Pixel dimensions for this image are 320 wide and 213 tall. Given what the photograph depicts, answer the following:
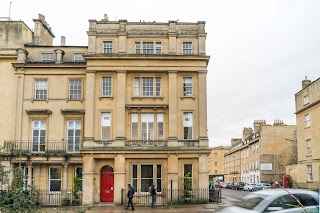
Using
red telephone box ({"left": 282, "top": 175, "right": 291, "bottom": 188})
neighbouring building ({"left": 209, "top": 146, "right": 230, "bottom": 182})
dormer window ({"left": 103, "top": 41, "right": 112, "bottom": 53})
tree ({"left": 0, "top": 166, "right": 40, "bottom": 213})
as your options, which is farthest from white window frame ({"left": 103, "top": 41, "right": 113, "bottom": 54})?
neighbouring building ({"left": 209, "top": 146, "right": 230, "bottom": 182})

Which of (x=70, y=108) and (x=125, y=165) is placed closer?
(x=125, y=165)

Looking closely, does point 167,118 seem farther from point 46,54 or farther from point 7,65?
point 7,65

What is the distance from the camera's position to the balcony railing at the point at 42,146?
33938 millimetres

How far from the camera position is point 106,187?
33219mm

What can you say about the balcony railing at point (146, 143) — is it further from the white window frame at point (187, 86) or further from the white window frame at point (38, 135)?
the white window frame at point (38, 135)

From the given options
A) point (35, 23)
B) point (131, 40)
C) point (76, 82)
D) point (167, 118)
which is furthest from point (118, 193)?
point (35, 23)

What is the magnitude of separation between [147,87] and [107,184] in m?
8.60

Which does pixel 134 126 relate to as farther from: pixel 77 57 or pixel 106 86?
pixel 77 57

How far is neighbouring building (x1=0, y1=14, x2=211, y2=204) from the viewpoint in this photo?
32.9 meters

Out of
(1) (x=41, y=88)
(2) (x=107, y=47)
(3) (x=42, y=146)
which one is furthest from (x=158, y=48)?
(3) (x=42, y=146)

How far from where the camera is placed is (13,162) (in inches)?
1309

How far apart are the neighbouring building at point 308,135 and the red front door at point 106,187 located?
19.4m

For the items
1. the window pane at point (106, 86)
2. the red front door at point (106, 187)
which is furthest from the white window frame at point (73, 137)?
the window pane at point (106, 86)

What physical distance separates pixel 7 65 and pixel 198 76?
16463 mm
